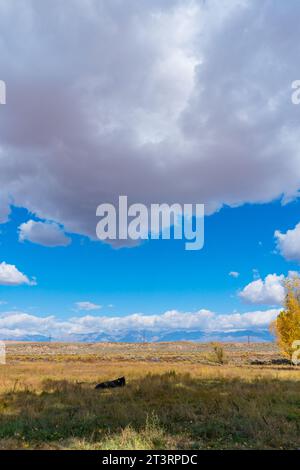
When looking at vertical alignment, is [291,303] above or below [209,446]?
above

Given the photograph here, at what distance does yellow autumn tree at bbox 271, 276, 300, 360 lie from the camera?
1373 inches

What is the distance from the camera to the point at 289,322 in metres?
35.1

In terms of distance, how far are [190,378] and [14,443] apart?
14025 mm

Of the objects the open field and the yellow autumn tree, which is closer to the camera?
the open field

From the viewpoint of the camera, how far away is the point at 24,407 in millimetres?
14078

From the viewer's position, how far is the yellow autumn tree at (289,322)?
114ft

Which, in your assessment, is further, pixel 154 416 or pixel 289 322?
pixel 289 322

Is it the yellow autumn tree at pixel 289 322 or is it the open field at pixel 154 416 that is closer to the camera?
the open field at pixel 154 416

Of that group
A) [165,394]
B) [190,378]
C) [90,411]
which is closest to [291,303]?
[190,378]

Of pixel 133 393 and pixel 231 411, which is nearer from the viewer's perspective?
pixel 231 411
